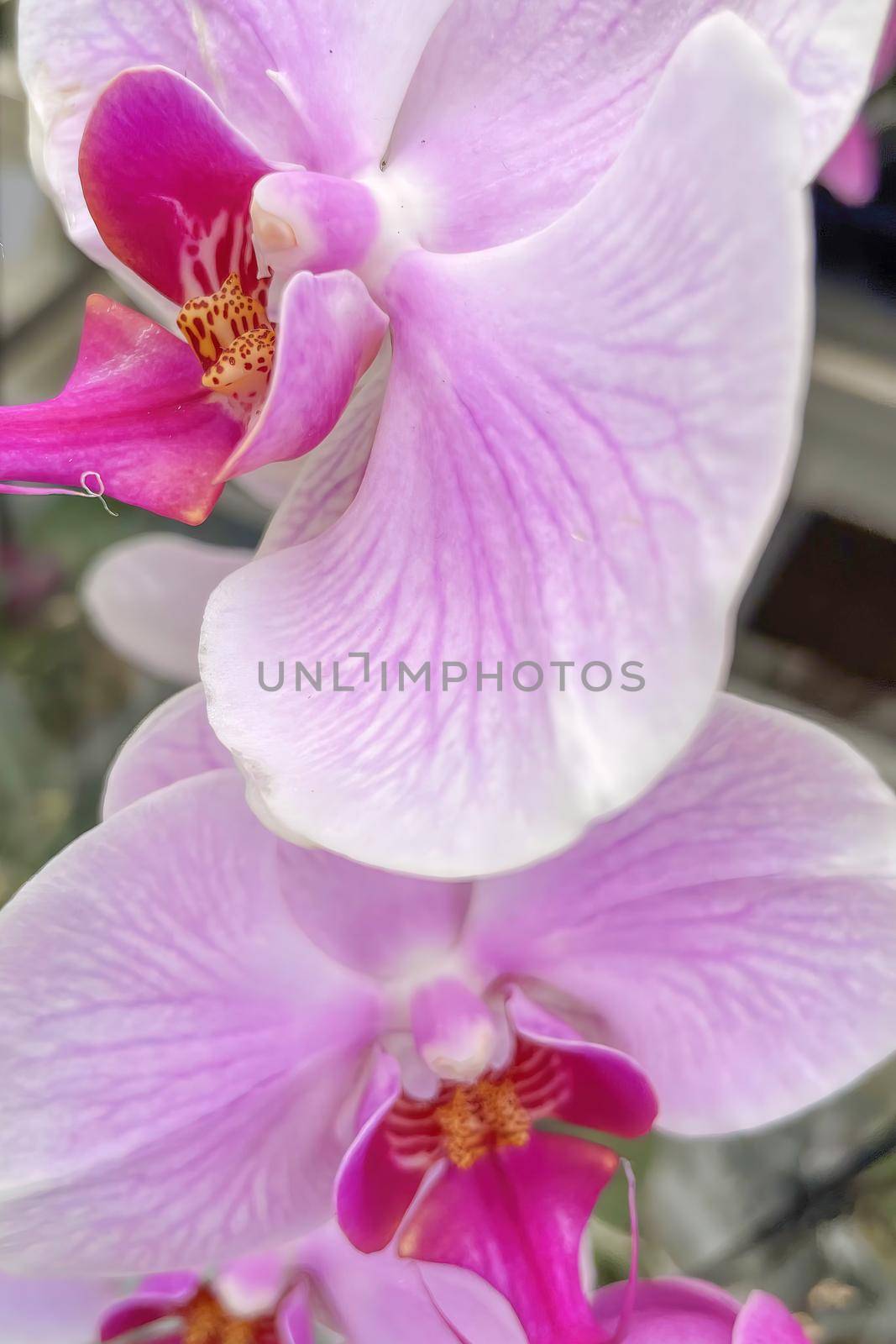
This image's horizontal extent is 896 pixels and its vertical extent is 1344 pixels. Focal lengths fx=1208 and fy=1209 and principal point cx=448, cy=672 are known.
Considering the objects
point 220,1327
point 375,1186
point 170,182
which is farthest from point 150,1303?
point 170,182

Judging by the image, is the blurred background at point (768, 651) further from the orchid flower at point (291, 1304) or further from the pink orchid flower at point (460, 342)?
the pink orchid flower at point (460, 342)

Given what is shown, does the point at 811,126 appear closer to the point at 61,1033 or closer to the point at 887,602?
the point at 61,1033

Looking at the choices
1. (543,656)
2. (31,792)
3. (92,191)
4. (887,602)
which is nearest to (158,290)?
(92,191)

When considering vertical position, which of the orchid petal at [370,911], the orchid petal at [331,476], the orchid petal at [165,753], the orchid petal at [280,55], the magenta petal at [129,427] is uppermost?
the orchid petal at [280,55]

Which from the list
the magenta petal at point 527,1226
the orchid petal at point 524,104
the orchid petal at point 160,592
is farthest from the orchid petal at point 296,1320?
the orchid petal at point 524,104

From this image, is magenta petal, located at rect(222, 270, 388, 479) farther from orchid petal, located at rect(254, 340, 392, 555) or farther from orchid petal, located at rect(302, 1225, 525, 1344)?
orchid petal, located at rect(302, 1225, 525, 1344)

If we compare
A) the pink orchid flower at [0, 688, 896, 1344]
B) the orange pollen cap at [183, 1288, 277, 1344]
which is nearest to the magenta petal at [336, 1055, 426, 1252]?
the pink orchid flower at [0, 688, 896, 1344]

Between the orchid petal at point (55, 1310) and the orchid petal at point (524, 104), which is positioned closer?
the orchid petal at point (524, 104)

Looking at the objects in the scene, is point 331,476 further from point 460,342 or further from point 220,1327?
point 220,1327
